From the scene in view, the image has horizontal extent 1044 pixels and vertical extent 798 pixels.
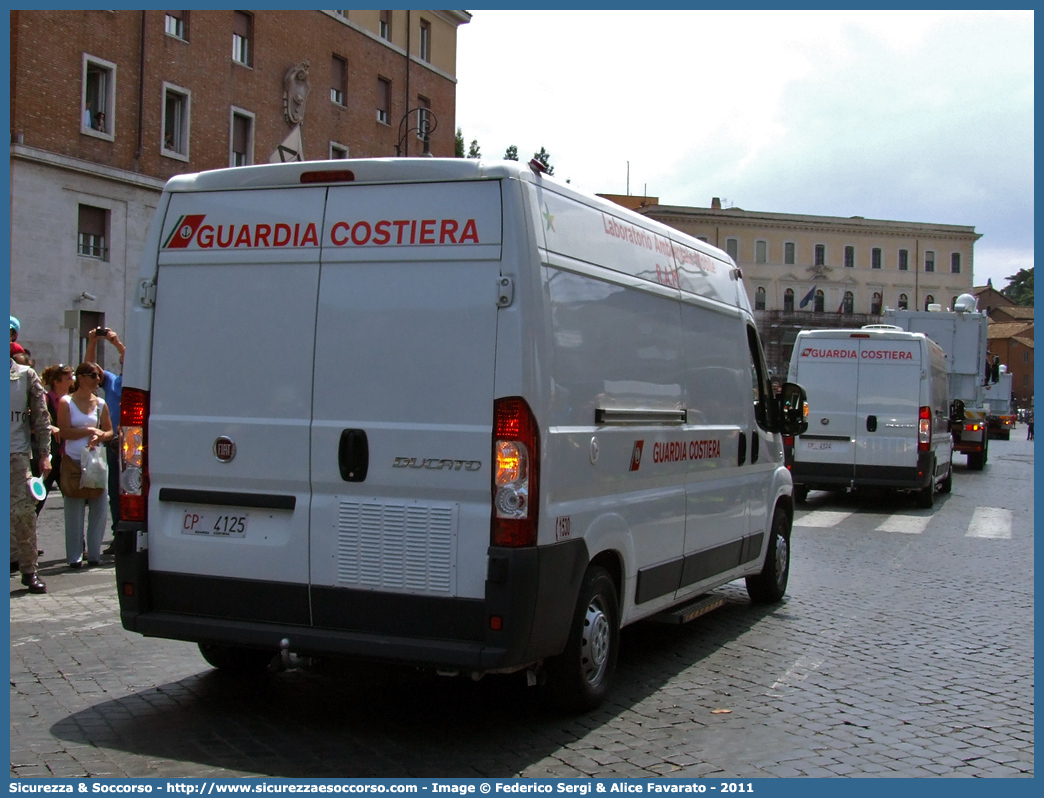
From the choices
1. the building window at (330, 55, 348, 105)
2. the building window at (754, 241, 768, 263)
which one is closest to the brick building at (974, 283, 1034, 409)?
the building window at (754, 241, 768, 263)

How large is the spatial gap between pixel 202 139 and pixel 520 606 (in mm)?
31511

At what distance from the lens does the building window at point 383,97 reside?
43.0 metres

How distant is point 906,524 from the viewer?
615 inches

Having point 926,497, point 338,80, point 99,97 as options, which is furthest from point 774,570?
point 338,80

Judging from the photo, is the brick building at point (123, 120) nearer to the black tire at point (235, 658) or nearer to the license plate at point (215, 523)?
the black tire at point (235, 658)

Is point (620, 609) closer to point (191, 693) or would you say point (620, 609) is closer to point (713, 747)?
point (713, 747)

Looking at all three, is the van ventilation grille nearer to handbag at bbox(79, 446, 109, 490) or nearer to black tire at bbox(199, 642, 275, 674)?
black tire at bbox(199, 642, 275, 674)

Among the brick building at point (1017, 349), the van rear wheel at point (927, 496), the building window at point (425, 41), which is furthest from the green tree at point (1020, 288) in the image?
the van rear wheel at point (927, 496)

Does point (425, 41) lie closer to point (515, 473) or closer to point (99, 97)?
point (99, 97)

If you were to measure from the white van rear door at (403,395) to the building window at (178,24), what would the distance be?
30.1 metres

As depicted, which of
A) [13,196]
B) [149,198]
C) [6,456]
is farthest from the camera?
[149,198]

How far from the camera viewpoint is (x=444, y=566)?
16.8ft

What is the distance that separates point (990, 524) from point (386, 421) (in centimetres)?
1269
